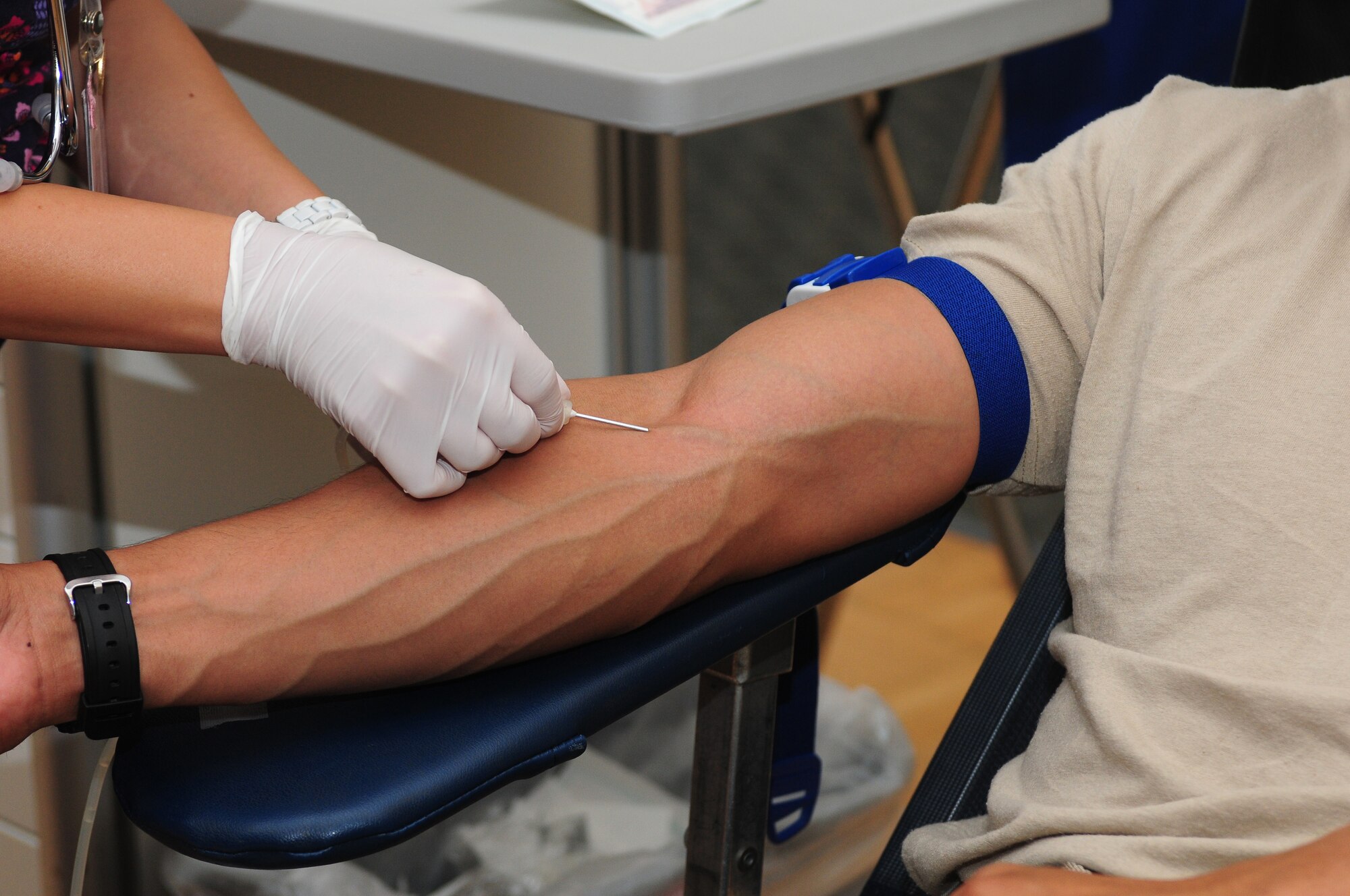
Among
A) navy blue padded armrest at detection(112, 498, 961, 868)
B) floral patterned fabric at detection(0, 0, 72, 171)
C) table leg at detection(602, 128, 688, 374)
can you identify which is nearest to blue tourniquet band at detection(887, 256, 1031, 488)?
navy blue padded armrest at detection(112, 498, 961, 868)

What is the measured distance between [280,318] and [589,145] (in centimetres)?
86

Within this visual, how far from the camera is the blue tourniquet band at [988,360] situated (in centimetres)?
80

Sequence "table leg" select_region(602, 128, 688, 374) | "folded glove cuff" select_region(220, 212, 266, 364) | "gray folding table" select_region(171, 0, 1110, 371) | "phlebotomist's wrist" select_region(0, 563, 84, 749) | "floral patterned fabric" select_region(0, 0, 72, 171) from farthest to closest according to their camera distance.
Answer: "table leg" select_region(602, 128, 688, 374) → "gray folding table" select_region(171, 0, 1110, 371) → "floral patterned fabric" select_region(0, 0, 72, 171) → "folded glove cuff" select_region(220, 212, 266, 364) → "phlebotomist's wrist" select_region(0, 563, 84, 749)

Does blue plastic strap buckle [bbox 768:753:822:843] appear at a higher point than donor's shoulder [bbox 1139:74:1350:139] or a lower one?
lower

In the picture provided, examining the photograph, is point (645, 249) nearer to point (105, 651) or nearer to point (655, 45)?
point (655, 45)

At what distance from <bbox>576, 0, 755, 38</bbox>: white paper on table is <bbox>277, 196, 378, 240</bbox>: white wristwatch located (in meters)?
0.29

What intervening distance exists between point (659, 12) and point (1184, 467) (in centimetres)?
59

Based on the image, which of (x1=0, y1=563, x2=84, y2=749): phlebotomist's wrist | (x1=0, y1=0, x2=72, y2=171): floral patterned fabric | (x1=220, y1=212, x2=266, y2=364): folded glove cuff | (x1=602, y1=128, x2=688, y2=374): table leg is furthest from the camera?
(x1=602, y1=128, x2=688, y2=374): table leg

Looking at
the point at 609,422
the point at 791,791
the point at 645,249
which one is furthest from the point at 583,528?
the point at 645,249

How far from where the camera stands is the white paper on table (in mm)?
1057

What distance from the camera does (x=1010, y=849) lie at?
692 millimetres

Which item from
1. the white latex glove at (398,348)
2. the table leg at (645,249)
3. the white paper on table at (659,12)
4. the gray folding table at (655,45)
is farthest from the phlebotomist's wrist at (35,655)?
the table leg at (645,249)

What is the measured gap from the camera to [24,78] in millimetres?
882

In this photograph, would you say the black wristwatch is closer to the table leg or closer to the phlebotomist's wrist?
the phlebotomist's wrist
